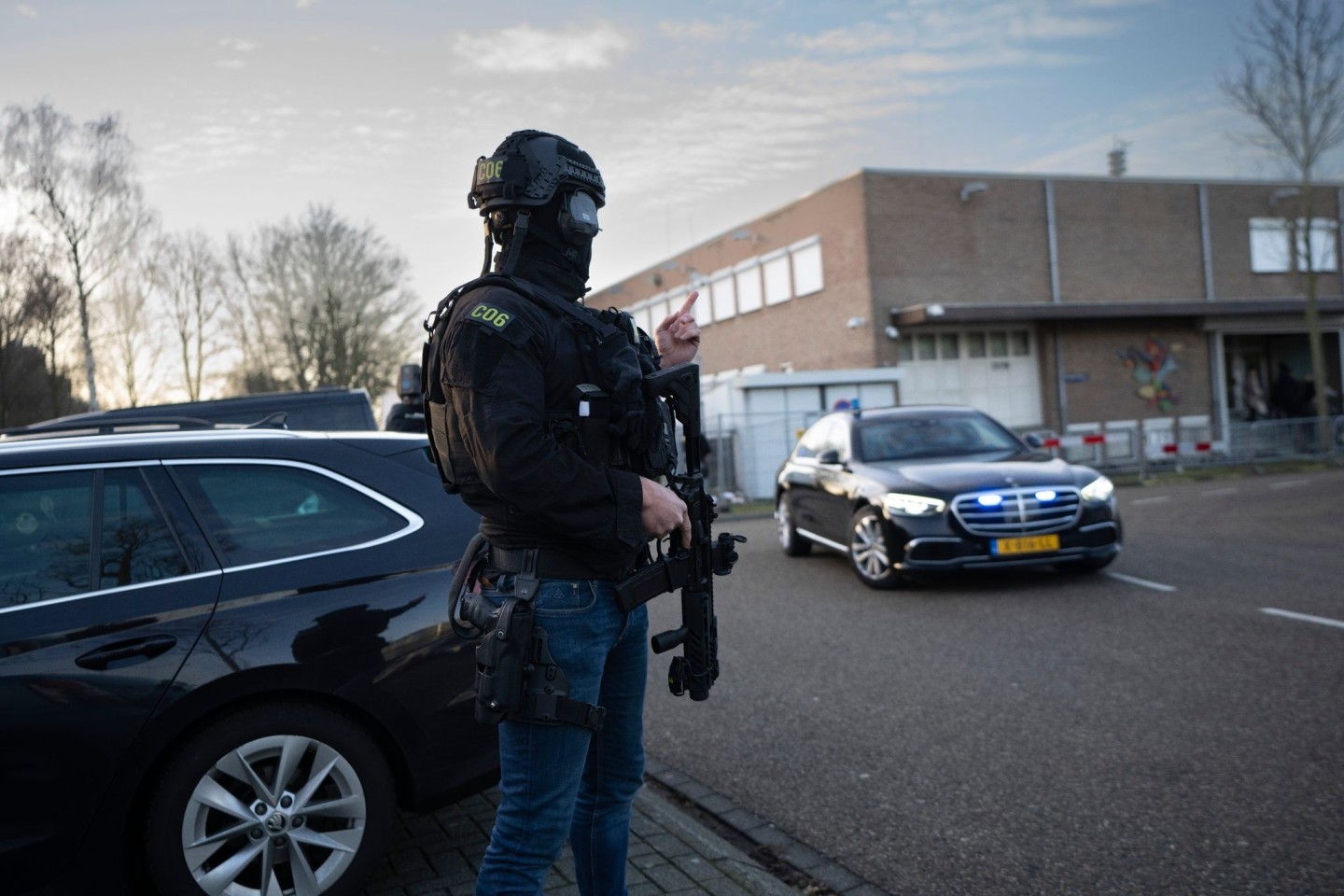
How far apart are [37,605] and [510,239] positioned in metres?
1.83

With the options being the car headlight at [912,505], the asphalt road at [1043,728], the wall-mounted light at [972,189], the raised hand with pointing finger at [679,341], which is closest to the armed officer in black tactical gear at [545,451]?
the raised hand with pointing finger at [679,341]

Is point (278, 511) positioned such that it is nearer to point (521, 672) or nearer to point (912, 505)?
point (521, 672)

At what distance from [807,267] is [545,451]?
31.8 meters

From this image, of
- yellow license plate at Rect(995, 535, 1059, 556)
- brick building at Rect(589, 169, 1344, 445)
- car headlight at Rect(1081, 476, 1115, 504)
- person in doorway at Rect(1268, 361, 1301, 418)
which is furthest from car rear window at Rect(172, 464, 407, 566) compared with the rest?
person in doorway at Rect(1268, 361, 1301, 418)

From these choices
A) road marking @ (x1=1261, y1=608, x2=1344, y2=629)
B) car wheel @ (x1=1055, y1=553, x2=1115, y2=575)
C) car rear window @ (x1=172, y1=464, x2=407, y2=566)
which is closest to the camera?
car rear window @ (x1=172, y1=464, x2=407, y2=566)

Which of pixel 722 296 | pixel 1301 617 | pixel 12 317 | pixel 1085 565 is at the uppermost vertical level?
pixel 722 296

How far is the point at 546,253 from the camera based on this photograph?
8.13 feet

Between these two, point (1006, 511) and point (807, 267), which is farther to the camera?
point (807, 267)

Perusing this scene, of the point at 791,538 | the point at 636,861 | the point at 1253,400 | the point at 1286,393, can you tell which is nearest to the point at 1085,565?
the point at 791,538

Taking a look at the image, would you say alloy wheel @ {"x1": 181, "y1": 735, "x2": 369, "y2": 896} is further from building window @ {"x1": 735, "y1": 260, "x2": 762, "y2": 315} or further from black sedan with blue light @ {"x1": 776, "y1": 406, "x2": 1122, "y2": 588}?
building window @ {"x1": 735, "y1": 260, "x2": 762, "y2": 315}

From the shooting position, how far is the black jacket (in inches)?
84.8

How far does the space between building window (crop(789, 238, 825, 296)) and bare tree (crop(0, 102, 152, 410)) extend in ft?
63.2

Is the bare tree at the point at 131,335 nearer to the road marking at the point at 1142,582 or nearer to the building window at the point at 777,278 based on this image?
the building window at the point at 777,278

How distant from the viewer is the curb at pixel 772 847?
349cm
